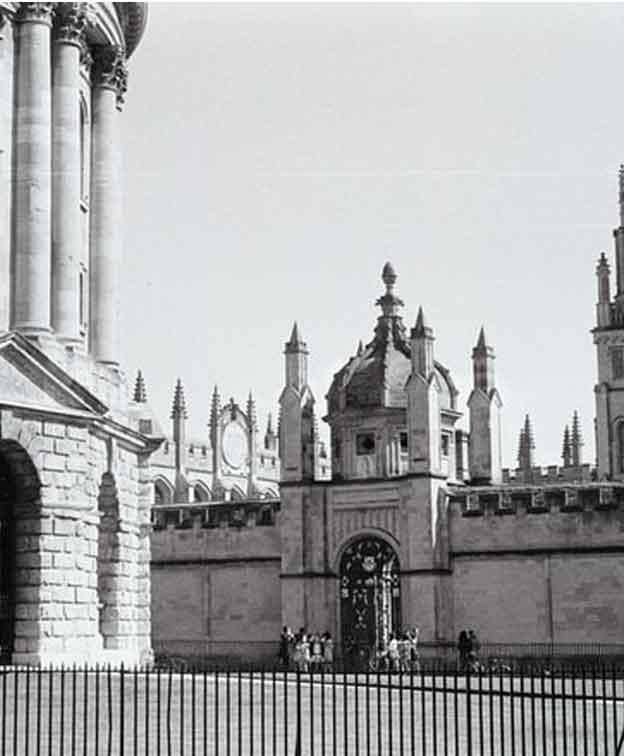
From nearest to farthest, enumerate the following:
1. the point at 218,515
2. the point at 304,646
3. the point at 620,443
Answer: the point at 304,646, the point at 218,515, the point at 620,443

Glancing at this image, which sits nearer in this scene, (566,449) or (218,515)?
(218,515)

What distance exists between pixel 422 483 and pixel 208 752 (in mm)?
27747

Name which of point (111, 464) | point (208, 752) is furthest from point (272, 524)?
point (208, 752)

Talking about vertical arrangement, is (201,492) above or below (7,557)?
above

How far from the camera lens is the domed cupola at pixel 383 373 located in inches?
2029

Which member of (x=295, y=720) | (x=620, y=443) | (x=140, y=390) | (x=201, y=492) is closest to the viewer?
(x=295, y=720)

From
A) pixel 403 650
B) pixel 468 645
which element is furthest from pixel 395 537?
pixel 468 645

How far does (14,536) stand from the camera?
32.6 m

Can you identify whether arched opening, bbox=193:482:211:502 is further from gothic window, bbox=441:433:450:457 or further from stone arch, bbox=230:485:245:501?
gothic window, bbox=441:433:450:457

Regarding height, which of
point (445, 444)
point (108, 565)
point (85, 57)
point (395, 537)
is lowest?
point (108, 565)

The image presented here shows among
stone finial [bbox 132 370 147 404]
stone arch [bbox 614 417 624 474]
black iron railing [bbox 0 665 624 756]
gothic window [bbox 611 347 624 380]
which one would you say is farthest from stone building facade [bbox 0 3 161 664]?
gothic window [bbox 611 347 624 380]

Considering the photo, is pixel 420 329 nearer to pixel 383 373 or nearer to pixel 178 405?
pixel 383 373

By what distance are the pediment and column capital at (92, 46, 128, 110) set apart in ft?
28.3

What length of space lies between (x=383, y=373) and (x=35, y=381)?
20.2m
